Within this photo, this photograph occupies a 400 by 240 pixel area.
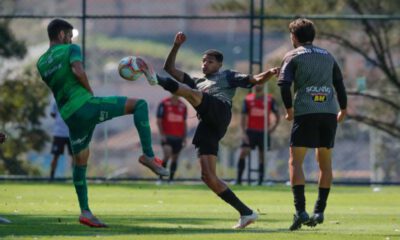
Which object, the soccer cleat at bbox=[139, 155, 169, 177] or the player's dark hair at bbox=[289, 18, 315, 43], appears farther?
the player's dark hair at bbox=[289, 18, 315, 43]

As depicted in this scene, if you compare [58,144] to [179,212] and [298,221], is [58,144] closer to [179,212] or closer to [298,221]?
[179,212]

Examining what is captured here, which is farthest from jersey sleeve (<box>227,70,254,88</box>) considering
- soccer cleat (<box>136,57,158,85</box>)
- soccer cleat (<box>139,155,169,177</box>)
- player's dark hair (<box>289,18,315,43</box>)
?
soccer cleat (<box>139,155,169,177</box>)

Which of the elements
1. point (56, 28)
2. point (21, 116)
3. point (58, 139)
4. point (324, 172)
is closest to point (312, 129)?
point (324, 172)

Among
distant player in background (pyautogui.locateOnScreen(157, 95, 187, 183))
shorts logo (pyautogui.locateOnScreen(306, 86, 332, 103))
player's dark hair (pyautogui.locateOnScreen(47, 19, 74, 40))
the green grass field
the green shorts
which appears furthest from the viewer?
distant player in background (pyautogui.locateOnScreen(157, 95, 187, 183))

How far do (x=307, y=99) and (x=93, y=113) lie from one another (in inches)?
90.6

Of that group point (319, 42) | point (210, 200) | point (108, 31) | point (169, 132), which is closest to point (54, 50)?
point (210, 200)

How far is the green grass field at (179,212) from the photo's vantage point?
1336 centimetres

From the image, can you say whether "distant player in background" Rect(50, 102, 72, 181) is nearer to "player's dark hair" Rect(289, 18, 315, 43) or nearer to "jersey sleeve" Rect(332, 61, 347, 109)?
"jersey sleeve" Rect(332, 61, 347, 109)

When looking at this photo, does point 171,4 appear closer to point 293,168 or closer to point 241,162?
point 241,162

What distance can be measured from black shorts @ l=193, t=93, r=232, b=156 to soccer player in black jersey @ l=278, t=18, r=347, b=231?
675 millimetres

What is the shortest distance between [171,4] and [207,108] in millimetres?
63534

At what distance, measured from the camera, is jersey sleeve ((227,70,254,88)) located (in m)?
14.8

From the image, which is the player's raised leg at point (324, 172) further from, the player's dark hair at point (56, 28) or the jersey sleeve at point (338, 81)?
the player's dark hair at point (56, 28)

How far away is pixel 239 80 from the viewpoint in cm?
1482
